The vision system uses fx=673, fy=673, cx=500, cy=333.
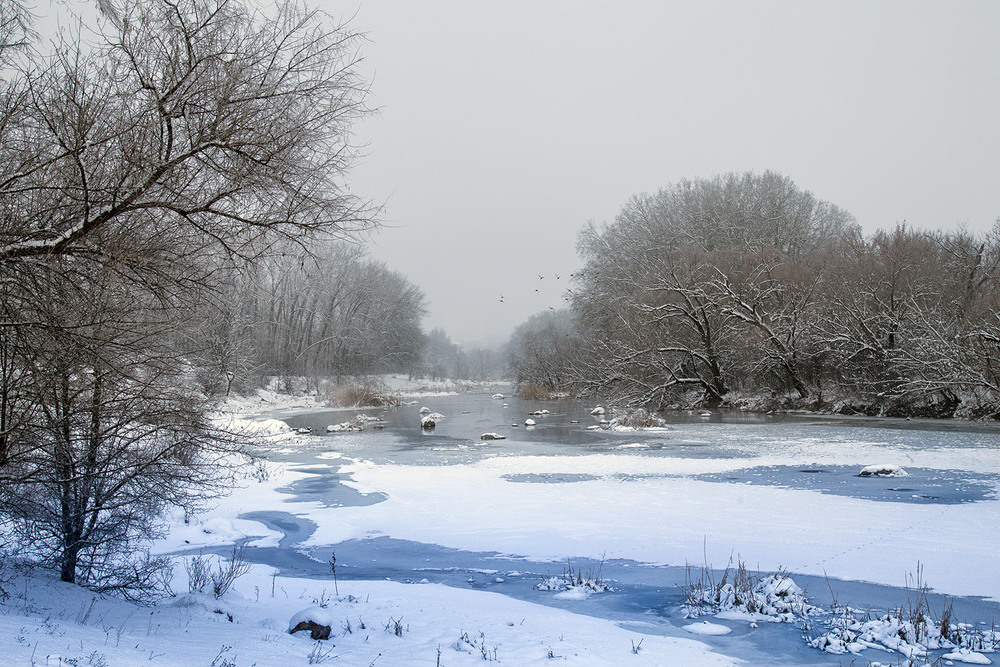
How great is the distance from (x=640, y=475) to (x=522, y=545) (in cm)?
539

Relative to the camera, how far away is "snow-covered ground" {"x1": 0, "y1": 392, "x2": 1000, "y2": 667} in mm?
4941

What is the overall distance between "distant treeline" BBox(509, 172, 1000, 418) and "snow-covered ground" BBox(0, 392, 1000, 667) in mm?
7094

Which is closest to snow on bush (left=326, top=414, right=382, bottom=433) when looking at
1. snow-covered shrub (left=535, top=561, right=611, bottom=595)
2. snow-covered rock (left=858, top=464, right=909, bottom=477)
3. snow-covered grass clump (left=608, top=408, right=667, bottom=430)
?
snow-covered grass clump (left=608, top=408, right=667, bottom=430)

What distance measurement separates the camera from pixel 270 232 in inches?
189

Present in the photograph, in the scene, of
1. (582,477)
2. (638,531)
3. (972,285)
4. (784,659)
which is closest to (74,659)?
(784,659)

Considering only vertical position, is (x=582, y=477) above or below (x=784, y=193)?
below

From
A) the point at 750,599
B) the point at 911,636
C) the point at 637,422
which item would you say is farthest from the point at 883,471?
the point at 637,422

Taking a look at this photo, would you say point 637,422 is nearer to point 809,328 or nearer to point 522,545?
point 809,328

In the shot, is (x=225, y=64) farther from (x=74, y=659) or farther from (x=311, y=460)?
(x=311, y=460)

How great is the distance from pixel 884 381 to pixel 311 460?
20.7 metres

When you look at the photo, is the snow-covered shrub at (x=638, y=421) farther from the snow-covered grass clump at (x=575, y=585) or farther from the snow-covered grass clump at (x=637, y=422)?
the snow-covered grass clump at (x=575, y=585)

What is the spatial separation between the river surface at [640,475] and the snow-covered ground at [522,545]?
6.5 inches

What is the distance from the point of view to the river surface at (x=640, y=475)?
649 cm

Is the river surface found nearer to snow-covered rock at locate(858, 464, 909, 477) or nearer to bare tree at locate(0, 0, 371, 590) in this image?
snow-covered rock at locate(858, 464, 909, 477)
